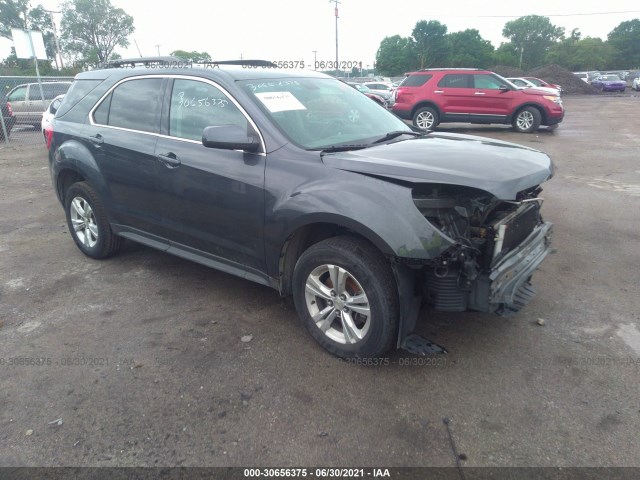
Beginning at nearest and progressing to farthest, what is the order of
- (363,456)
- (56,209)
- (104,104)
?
(363,456)
(104,104)
(56,209)

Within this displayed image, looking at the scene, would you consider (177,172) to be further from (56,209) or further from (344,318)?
(56,209)

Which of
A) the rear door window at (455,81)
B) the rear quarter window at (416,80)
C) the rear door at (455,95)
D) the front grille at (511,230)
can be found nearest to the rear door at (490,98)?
the rear door at (455,95)

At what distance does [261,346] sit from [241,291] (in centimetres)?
92

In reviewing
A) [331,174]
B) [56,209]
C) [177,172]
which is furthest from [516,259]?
[56,209]

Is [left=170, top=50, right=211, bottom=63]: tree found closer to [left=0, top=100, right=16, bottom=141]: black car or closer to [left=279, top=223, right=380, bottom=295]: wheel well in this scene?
[left=279, top=223, right=380, bottom=295]: wheel well

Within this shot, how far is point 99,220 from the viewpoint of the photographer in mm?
4590

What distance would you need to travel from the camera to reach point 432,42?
74.5 metres

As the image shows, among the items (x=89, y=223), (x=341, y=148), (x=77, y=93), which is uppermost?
(x=77, y=93)

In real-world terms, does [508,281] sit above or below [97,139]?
below

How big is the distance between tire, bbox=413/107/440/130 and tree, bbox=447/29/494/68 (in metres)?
59.0

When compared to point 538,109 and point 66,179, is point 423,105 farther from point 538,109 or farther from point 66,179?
point 66,179

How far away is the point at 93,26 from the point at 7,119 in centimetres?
5882

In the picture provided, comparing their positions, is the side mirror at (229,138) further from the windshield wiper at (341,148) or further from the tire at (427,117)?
the tire at (427,117)

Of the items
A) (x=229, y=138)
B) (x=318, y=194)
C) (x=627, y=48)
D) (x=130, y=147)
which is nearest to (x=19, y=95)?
(x=130, y=147)
